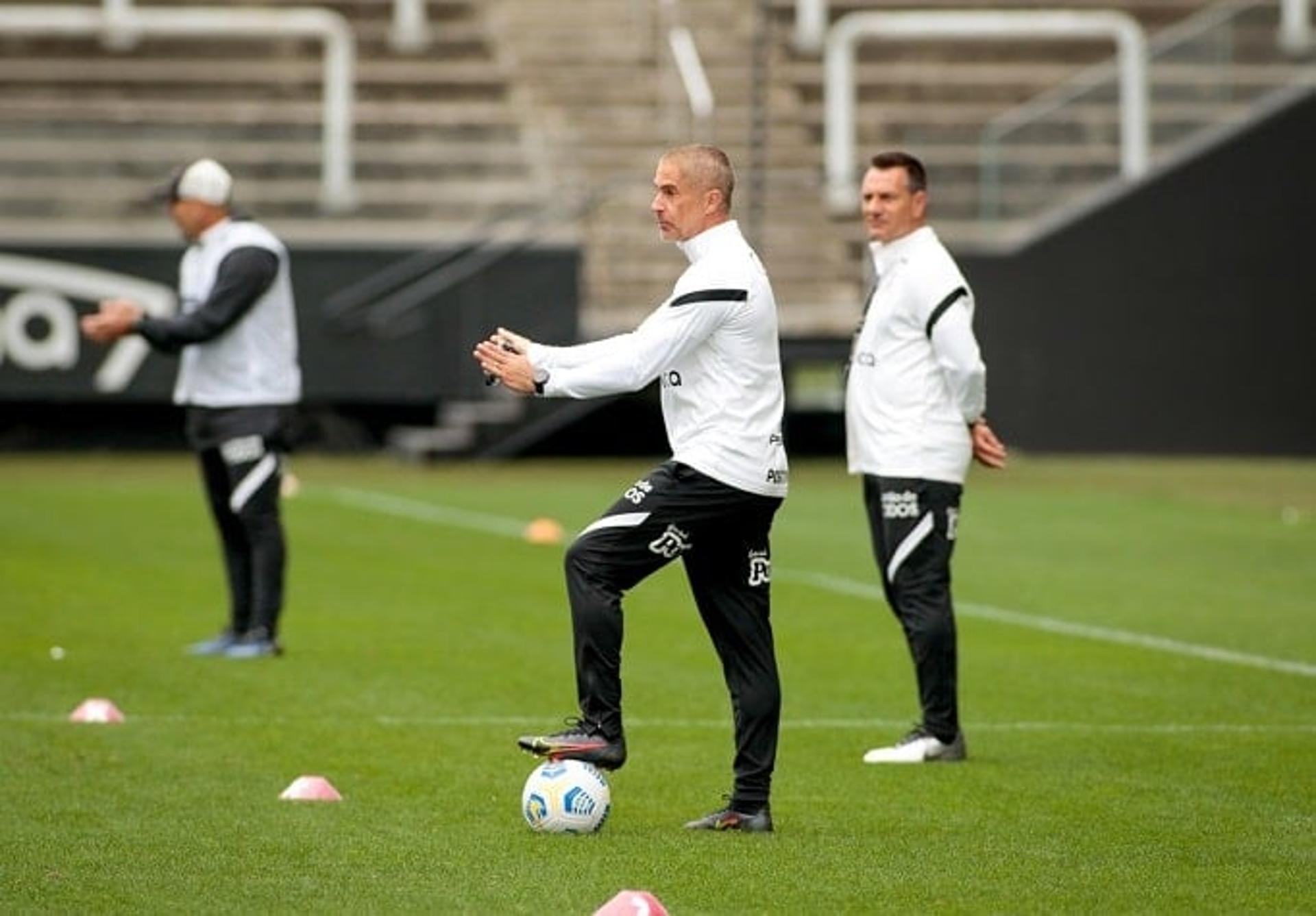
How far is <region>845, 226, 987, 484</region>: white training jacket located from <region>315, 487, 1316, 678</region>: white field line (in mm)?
2982

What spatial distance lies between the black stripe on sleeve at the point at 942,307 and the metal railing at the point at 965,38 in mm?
18072

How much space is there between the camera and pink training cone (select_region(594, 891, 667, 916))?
6.70m

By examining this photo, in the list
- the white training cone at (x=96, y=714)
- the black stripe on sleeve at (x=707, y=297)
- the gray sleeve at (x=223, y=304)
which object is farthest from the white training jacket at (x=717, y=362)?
the gray sleeve at (x=223, y=304)

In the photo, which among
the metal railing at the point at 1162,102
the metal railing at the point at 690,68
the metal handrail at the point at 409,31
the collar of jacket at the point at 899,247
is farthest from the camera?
the metal handrail at the point at 409,31

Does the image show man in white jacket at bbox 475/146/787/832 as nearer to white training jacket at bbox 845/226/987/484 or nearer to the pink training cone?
the pink training cone

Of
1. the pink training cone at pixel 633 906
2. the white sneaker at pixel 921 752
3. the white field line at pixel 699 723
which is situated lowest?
the white field line at pixel 699 723

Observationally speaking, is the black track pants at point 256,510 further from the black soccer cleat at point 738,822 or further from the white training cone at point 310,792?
the black soccer cleat at point 738,822

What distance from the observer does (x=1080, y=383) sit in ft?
92.6

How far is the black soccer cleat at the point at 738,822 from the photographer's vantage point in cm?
841

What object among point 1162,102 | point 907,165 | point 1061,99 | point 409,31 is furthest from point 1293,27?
point 907,165

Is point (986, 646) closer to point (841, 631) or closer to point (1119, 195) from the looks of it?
point (841, 631)

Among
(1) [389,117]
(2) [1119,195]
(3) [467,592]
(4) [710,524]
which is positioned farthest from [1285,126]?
(4) [710,524]

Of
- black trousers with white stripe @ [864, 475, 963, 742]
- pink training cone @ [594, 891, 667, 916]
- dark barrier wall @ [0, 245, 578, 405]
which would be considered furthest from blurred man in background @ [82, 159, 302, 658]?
dark barrier wall @ [0, 245, 578, 405]

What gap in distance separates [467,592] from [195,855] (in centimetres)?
792
